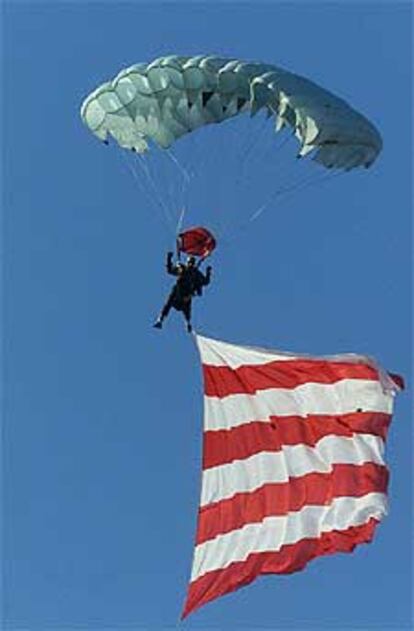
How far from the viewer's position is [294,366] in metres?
38.2

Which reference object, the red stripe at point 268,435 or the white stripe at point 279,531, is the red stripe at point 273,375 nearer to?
the red stripe at point 268,435

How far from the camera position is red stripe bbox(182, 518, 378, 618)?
122ft

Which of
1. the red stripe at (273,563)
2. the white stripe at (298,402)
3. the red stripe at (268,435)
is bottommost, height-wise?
the red stripe at (273,563)

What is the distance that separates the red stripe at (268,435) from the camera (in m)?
37.8

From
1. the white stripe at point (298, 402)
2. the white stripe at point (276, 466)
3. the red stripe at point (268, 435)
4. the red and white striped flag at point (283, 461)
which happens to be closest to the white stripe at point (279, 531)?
the red and white striped flag at point (283, 461)

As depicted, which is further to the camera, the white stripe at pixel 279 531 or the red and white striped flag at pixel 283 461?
the red and white striped flag at pixel 283 461

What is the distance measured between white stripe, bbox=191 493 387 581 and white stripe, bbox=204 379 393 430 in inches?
38.8

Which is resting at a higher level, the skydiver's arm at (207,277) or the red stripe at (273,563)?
the skydiver's arm at (207,277)

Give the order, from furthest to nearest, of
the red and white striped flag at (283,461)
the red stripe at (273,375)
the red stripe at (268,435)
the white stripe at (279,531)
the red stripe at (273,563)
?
the red stripe at (273,375), the red stripe at (268,435), the red and white striped flag at (283,461), the white stripe at (279,531), the red stripe at (273,563)

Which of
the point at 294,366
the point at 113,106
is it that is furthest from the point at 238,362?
the point at 113,106

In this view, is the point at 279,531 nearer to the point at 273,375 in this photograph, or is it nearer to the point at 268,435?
the point at 268,435

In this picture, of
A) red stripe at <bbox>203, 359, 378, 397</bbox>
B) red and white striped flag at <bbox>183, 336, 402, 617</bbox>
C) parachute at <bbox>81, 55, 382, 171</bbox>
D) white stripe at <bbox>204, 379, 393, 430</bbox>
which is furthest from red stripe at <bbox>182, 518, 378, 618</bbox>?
parachute at <bbox>81, 55, 382, 171</bbox>

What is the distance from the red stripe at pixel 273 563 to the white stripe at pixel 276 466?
0.79 m

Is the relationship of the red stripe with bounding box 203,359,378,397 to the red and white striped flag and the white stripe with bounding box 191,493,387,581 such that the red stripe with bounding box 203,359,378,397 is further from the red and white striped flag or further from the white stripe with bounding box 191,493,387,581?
the white stripe with bounding box 191,493,387,581
